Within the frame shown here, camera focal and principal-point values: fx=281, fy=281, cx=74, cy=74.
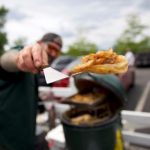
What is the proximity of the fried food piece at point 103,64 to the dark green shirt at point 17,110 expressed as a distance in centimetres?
81

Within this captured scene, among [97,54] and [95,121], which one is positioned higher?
[97,54]

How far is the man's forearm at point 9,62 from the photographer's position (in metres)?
1.59

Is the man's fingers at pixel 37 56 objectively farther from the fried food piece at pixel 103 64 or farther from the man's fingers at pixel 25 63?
the fried food piece at pixel 103 64

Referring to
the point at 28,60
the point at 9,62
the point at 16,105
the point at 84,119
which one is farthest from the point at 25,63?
the point at 84,119

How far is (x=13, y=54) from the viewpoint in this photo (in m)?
1.62

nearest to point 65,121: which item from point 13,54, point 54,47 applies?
point 54,47

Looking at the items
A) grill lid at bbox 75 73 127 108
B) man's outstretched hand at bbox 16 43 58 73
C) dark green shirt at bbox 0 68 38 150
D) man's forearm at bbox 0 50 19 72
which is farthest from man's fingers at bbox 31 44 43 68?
grill lid at bbox 75 73 127 108

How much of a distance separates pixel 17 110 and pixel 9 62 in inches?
15.3

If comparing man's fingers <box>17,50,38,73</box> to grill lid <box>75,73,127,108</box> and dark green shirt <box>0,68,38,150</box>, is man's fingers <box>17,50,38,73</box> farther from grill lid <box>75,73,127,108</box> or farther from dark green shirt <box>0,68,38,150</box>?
grill lid <box>75,73,127,108</box>

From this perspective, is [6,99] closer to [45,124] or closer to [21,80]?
[21,80]

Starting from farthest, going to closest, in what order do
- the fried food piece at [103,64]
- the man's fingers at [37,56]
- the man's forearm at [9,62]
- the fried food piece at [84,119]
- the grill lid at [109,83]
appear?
the grill lid at [109,83] → the fried food piece at [84,119] → the man's forearm at [9,62] → the man's fingers at [37,56] → the fried food piece at [103,64]

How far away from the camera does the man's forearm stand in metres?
1.59

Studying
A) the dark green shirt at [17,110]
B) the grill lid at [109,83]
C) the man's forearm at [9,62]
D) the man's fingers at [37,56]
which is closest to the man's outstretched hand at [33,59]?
the man's fingers at [37,56]

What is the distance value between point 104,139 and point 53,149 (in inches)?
36.4
